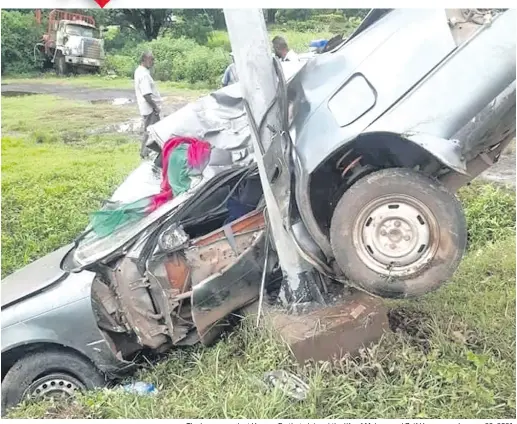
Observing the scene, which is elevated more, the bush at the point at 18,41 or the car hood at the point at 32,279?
the bush at the point at 18,41

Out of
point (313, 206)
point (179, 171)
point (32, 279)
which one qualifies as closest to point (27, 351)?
point (32, 279)

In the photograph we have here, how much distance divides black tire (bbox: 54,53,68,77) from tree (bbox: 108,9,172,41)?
911mm

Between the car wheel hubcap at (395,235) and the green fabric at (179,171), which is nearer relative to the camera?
the car wheel hubcap at (395,235)

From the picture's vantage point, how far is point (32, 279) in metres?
3.15

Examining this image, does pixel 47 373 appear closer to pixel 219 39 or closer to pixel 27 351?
pixel 27 351

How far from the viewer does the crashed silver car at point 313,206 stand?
2275 mm

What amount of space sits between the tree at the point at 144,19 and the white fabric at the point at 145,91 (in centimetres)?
208

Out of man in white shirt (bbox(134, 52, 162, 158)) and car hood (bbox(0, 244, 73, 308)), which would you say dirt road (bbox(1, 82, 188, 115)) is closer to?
man in white shirt (bbox(134, 52, 162, 158))

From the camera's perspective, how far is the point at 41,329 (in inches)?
114

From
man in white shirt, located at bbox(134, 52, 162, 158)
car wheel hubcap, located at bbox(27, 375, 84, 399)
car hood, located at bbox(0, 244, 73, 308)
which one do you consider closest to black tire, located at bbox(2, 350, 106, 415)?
car wheel hubcap, located at bbox(27, 375, 84, 399)

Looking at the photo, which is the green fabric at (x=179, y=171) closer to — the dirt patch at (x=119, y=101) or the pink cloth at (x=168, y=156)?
the pink cloth at (x=168, y=156)

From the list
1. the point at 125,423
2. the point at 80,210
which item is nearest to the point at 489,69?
the point at 125,423

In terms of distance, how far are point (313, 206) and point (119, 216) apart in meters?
0.93

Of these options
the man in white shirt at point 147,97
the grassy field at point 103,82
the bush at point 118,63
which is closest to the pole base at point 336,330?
the grassy field at point 103,82
